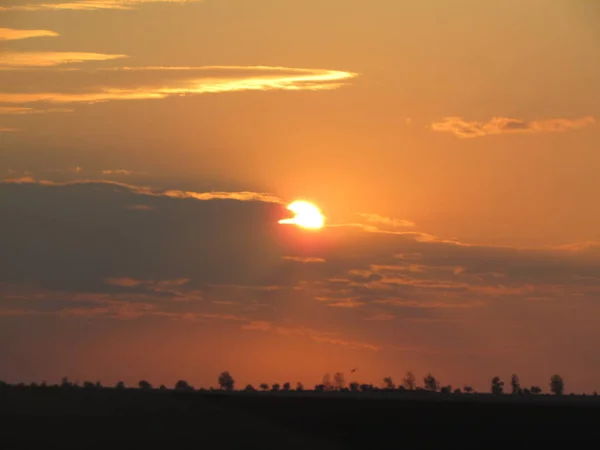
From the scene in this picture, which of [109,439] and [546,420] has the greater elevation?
[546,420]

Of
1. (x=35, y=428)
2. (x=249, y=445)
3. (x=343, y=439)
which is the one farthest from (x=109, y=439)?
(x=343, y=439)

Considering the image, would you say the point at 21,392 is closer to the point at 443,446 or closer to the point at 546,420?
the point at 443,446

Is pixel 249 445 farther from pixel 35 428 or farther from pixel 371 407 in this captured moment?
pixel 371 407

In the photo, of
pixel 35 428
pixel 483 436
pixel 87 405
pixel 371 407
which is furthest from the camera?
pixel 371 407

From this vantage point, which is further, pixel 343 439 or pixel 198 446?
pixel 343 439

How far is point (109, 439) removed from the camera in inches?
2421

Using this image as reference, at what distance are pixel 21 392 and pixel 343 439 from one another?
24581 millimetres

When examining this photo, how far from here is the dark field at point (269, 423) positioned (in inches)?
2434

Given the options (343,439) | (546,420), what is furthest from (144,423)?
(546,420)

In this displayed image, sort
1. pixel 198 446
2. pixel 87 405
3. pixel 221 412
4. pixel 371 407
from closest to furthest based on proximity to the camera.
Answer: pixel 198 446 → pixel 87 405 → pixel 221 412 → pixel 371 407

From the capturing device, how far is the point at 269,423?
268 feet

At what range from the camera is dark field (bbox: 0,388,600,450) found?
61812 mm

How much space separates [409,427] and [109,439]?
37.4 m

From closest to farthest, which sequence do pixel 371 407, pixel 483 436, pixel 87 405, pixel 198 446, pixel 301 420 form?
pixel 198 446 → pixel 87 405 → pixel 483 436 → pixel 301 420 → pixel 371 407
